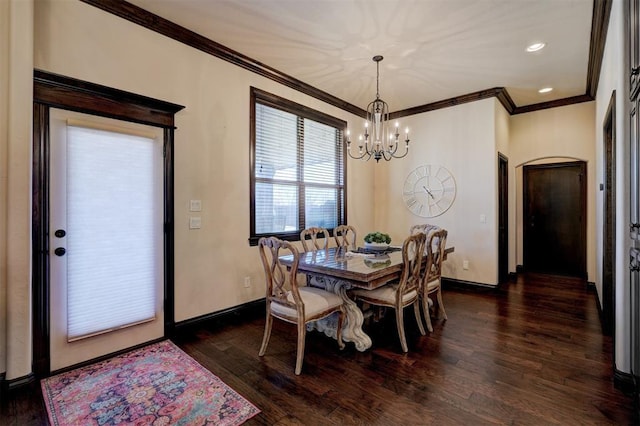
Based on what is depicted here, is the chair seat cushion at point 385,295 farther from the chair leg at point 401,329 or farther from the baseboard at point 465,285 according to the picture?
the baseboard at point 465,285

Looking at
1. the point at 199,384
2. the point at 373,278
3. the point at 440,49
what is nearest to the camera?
the point at 199,384

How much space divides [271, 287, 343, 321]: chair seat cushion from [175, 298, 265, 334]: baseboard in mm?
1014

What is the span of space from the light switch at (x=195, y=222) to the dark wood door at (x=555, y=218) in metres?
5.79

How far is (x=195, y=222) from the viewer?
10.5 ft

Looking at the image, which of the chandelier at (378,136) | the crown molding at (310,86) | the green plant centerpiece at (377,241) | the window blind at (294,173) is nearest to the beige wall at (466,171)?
the crown molding at (310,86)

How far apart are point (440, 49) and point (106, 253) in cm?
390

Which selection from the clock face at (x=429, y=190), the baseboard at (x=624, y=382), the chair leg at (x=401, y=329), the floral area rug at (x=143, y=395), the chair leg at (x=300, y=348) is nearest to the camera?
the floral area rug at (x=143, y=395)

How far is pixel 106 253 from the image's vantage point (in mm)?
2588

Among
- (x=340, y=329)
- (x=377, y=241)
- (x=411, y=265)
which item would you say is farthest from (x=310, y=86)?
(x=340, y=329)

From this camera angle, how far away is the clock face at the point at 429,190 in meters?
5.07

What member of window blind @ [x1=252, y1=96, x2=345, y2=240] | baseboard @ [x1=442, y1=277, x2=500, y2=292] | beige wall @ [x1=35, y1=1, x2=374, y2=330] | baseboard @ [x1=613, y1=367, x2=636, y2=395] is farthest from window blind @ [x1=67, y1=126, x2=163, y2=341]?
baseboard @ [x1=442, y1=277, x2=500, y2=292]

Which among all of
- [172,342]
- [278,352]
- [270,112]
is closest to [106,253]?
[172,342]

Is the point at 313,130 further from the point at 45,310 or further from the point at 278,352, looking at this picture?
the point at 45,310

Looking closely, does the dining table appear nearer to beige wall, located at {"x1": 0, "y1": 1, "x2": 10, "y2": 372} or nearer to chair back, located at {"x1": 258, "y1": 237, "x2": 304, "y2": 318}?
chair back, located at {"x1": 258, "y1": 237, "x2": 304, "y2": 318}
